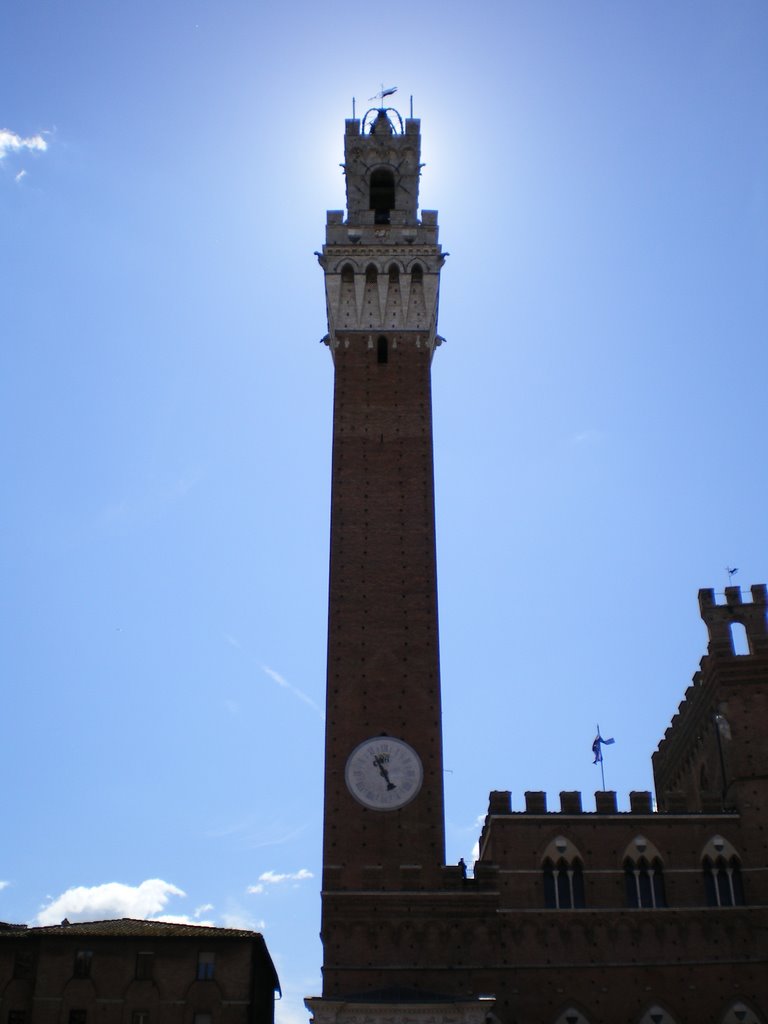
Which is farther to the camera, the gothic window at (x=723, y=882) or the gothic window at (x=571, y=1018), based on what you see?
the gothic window at (x=723, y=882)

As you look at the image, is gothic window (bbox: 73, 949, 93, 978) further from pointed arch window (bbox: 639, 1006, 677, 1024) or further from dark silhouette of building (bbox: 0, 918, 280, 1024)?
pointed arch window (bbox: 639, 1006, 677, 1024)

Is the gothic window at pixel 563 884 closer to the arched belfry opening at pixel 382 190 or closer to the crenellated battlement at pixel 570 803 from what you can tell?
the crenellated battlement at pixel 570 803

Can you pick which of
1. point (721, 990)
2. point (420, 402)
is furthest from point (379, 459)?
point (721, 990)

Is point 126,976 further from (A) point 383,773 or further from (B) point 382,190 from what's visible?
(B) point 382,190

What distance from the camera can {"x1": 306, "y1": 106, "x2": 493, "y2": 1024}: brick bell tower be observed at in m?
34.2

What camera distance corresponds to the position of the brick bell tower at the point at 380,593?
34.2 metres

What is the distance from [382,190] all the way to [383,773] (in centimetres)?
2751

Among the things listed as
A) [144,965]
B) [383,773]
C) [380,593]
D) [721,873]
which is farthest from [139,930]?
[721,873]

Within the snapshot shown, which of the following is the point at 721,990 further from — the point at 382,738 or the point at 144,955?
the point at 144,955

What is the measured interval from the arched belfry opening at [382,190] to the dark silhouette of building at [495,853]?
13.5m

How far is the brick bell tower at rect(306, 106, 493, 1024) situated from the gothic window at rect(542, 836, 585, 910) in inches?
136

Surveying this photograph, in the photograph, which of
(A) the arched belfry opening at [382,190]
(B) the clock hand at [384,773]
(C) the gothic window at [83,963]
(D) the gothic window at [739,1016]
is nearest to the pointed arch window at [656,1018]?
(D) the gothic window at [739,1016]

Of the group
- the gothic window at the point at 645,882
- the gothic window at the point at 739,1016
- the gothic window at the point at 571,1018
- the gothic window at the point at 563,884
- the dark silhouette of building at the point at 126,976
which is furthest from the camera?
the dark silhouette of building at the point at 126,976

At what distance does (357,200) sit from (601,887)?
30.5 m
